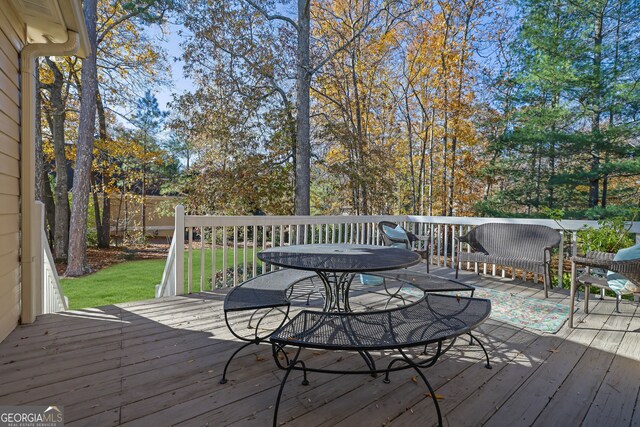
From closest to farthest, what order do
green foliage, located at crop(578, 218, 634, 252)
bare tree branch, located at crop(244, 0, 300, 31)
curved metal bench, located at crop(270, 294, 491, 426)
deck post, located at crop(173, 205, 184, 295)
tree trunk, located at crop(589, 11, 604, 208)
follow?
curved metal bench, located at crop(270, 294, 491, 426) → green foliage, located at crop(578, 218, 634, 252) → deck post, located at crop(173, 205, 184, 295) → bare tree branch, located at crop(244, 0, 300, 31) → tree trunk, located at crop(589, 11, 604, 208)

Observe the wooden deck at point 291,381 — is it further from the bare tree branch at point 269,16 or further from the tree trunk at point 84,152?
the bare tree branch at point 269,16

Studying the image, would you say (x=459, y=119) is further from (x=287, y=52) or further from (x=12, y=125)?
(x=12, y=125)

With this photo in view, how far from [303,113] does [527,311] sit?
543cm

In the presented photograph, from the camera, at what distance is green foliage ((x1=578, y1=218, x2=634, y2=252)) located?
327 centimetres

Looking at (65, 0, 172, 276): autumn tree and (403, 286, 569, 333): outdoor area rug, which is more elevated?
(65, 0, 172, 276): autumn tree

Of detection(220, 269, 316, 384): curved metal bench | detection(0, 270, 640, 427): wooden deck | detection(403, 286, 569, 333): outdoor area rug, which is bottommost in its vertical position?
detection(403, 286, 569, 333): outdoor area rug

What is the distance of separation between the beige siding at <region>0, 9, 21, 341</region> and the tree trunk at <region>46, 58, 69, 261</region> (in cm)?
805

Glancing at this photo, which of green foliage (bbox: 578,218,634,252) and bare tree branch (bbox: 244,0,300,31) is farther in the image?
bare tree branch (bbox: 244,0,300,31)

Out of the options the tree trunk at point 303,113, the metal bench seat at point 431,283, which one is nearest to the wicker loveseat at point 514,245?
the metal bench seat at point 431,283

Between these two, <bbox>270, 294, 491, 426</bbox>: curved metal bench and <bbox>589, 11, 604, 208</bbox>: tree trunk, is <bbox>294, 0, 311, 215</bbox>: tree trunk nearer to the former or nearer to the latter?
<bbox>270, 294, 491, 426</bbox>: curved metal bench

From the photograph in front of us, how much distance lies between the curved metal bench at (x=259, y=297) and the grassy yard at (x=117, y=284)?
3.66 m

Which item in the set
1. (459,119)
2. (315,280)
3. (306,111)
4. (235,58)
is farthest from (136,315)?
(459,119)

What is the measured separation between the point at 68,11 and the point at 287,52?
5.73m

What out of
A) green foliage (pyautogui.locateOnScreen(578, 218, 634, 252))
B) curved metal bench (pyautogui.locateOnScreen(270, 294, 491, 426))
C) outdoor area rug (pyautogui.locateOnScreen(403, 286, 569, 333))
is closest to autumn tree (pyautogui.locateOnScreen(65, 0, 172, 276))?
outdoor area rug (pyautogui.locateOnScreen(403, 286, 569, 333))
